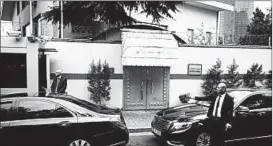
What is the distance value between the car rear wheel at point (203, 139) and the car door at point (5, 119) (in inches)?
155

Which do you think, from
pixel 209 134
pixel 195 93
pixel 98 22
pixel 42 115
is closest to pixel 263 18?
pixel 195 93

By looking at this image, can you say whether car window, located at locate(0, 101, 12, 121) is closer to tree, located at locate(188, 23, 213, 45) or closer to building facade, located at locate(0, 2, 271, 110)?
building facade, located at locate(0, 2, 271, 110)

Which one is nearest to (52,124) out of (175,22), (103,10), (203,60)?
(103,10)

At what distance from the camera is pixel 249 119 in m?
6.90

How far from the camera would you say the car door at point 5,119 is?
5480 mm

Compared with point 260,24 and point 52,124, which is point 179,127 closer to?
point 52,124

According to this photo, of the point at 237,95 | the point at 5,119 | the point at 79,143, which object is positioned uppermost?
the point at 237,95

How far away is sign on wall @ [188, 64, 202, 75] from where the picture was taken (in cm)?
1285

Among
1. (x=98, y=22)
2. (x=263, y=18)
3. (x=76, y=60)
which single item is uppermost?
(x=263, y=18)

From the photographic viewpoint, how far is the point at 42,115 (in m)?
5.70

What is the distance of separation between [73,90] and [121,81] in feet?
6.60

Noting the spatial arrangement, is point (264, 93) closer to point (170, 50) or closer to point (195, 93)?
point (170, 50)

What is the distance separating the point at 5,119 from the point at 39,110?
2.12 ft

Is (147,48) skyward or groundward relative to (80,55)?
skyward
